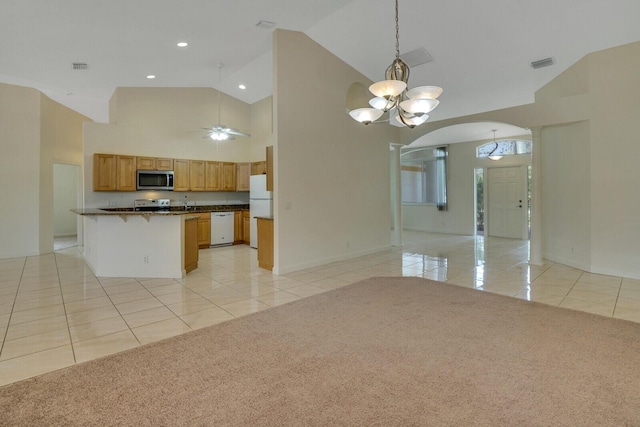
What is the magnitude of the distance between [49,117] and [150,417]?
7794 mm

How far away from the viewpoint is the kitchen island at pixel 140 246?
4.89 m

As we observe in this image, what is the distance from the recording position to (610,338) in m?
2.76

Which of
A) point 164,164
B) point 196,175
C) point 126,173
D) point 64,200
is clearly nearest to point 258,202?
point 196,175

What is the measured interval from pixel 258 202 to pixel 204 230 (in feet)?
4.74

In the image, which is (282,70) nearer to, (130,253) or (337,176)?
(337,176)

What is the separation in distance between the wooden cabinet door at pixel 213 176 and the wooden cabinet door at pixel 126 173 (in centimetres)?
157

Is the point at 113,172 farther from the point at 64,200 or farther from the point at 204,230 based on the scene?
the point at 64,200

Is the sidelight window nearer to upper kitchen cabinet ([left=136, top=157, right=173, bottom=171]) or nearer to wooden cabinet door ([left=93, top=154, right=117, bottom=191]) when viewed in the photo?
upper kitchen cabinet ([left=136, top=157, right=173, bottom=171])

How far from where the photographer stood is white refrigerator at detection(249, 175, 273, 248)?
725 cm

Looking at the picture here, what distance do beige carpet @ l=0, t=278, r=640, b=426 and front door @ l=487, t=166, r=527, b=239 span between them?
627 cm

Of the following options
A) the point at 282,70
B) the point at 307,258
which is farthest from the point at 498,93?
the point at 307,258

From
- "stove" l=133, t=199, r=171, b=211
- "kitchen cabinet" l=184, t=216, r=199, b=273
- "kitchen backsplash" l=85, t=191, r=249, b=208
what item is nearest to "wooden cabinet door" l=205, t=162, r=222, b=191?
"kitchen backsplash" l=85, t=191, r=249, b=208

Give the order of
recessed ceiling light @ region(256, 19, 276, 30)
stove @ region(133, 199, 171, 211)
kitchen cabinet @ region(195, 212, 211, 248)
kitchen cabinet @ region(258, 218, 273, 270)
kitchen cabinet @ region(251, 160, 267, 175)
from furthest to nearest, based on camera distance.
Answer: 1. kitchen cabinet @ region(251, 160, 267, 175)
2. kitchen cabinet @ region(195, 212, 211, 248)
3. stove @ region(133, 199, 171, 211)
4. kitchen cabinet @ region(258, 218, 273, 270)
5. recessed ceiling light @ region(256, 19, 276, 30)

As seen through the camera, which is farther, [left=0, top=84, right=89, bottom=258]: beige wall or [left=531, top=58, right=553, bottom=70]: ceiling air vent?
[left=0, top=84, right=89, bottom=258]: beige wall
